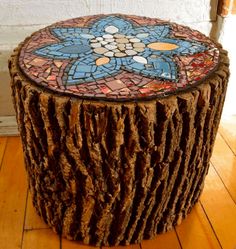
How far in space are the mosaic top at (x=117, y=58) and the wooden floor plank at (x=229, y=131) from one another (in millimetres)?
671

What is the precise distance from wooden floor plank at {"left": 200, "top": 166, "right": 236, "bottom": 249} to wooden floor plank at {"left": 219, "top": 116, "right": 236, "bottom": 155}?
0.80 feet

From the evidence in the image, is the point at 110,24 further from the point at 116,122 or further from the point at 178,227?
the point at 178,227

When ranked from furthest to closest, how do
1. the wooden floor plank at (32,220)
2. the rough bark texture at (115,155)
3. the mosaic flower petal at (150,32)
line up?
the wooden floor plank at (32,220) < the mosaic flower petal at (150,32) < the rough bark texture at (115,155)

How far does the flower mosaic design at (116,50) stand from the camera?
1097 mm

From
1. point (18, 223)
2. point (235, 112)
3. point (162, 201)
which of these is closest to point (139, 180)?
point (162, 201)

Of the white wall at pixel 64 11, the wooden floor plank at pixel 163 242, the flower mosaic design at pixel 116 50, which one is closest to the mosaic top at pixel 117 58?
the flower mosaic design at pixel 116 50

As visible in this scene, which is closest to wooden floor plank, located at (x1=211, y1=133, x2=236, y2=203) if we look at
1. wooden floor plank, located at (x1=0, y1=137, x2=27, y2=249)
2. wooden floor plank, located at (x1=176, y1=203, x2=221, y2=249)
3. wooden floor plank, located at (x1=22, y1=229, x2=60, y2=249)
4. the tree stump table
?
wooden floor plank, located at (x1=176, y1=203, x2=221, y2=249)

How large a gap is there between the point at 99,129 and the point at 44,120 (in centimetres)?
15

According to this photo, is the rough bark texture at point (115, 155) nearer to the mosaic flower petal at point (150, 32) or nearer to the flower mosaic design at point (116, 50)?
the flower mosaic design at point (116, 50)

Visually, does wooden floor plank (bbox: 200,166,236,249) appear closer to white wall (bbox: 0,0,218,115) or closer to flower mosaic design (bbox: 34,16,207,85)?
flower mosaic design (bbox: 34,16,207,85)

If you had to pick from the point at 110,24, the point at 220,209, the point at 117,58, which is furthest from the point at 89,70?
the point at 220,209

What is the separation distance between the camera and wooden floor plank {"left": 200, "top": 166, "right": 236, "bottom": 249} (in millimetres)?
1358

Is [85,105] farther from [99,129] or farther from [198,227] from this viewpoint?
[198,227]

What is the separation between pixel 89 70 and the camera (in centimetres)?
110
